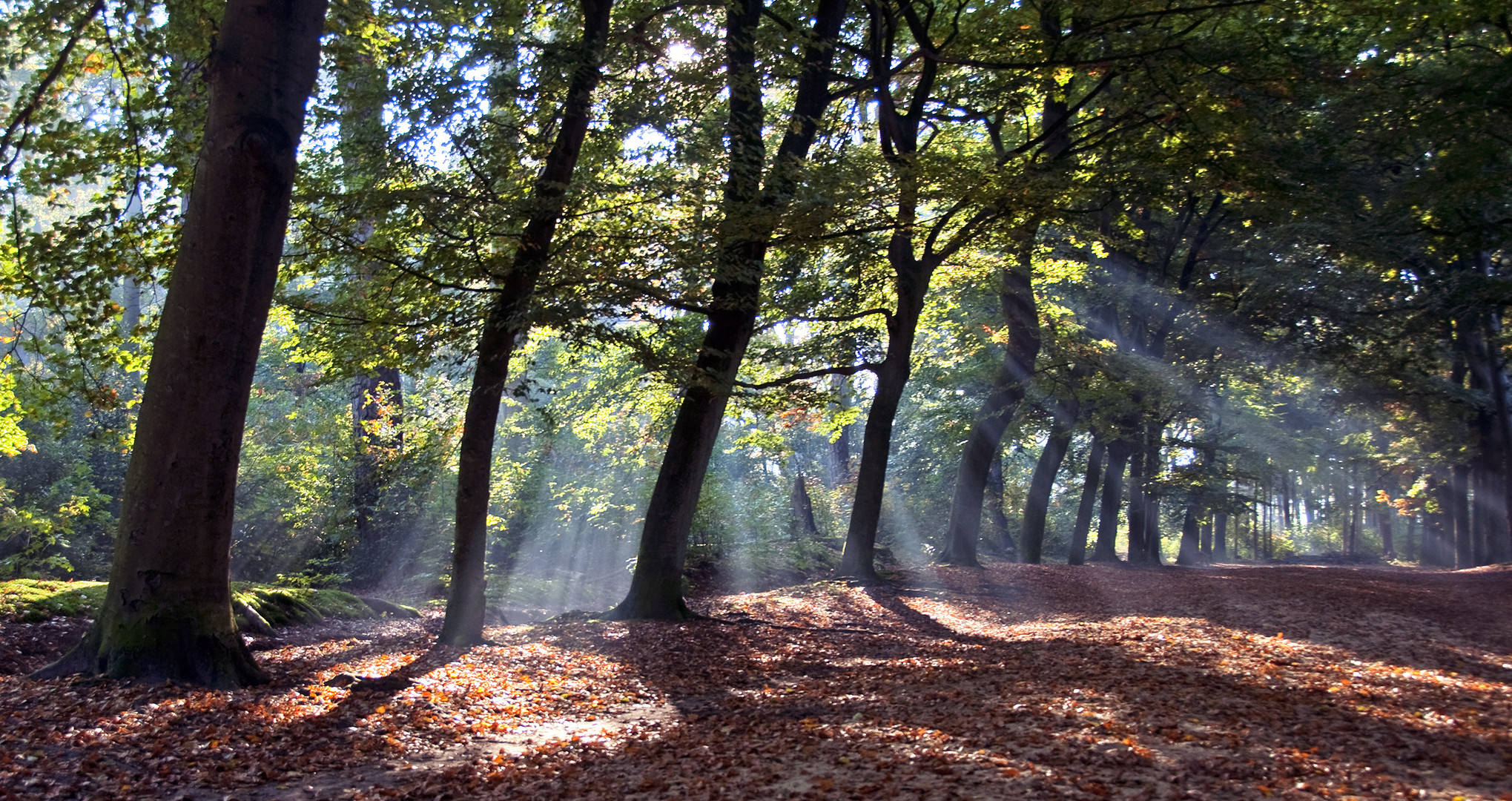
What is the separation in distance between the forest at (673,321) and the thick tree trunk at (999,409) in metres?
0.11

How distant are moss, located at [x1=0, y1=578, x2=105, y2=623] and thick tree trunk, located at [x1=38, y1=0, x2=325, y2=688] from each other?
2.77m

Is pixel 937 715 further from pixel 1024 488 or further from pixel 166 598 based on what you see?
pixel 1024 488

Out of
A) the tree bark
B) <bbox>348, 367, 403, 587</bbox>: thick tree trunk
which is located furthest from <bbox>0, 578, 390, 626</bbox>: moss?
the tree bark

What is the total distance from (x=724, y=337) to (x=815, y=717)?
578 centimetres

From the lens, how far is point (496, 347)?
9.17 m

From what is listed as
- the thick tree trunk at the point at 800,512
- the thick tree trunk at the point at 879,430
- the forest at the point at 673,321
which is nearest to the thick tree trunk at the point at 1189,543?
the forest at the point at 673,321

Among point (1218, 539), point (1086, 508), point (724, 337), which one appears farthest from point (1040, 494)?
point (1218, 539)

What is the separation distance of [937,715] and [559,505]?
15.2 m

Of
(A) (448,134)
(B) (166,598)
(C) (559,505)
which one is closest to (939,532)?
(C) (559,505)

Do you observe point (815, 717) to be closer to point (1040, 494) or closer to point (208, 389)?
point (208, 389)

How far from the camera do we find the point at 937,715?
605 centimetres

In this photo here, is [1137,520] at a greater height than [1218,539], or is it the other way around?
[1137,520]

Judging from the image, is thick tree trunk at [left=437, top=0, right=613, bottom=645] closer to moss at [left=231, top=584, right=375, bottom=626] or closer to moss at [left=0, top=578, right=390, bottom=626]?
moss at [left=0, top=578, right=390, bottom=626]

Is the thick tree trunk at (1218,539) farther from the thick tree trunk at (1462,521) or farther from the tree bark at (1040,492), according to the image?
the tree bark at (1040,492)
